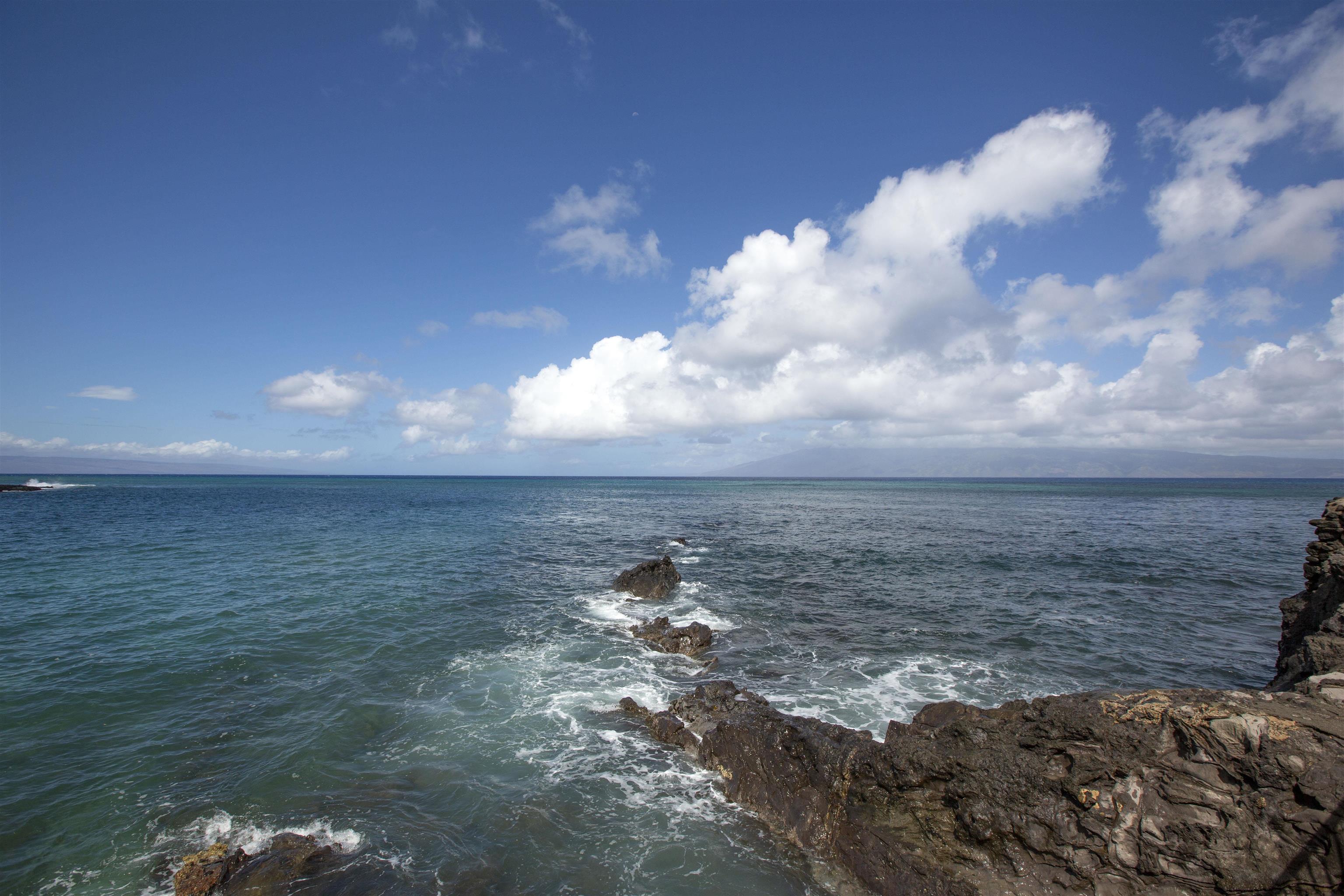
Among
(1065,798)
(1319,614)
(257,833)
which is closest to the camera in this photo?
(1065,798)

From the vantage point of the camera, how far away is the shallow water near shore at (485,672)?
10.5m

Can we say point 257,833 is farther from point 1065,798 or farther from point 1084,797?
point 1084,797

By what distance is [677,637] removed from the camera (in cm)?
2138

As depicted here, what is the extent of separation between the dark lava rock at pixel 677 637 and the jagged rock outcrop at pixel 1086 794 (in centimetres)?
857

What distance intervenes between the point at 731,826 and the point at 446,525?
57.1m

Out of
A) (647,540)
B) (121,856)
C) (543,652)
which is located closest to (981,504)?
(647,540)

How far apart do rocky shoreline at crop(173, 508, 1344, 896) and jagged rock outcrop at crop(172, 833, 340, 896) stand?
0.09 feet

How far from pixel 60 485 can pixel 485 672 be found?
18981 cm

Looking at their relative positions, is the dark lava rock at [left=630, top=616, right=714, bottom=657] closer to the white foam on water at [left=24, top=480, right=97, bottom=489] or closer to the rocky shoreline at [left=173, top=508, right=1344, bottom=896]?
the rocky shoreline at [left=173, top=508, right=1344, bottom=896]

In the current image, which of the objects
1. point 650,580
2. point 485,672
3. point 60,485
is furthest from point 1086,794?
point 60,485

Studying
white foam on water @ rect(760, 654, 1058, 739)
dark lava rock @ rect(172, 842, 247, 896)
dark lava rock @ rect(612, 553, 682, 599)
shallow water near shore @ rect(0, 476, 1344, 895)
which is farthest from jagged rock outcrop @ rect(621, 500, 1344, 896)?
dark lava rock @ rect(612, 553, 682, 599)

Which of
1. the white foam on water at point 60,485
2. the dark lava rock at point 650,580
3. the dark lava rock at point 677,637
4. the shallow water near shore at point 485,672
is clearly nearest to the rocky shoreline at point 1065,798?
the shallow water near shore at point 485,672

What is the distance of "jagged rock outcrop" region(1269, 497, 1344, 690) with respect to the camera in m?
11.8

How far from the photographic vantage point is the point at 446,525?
60812 millimetres
